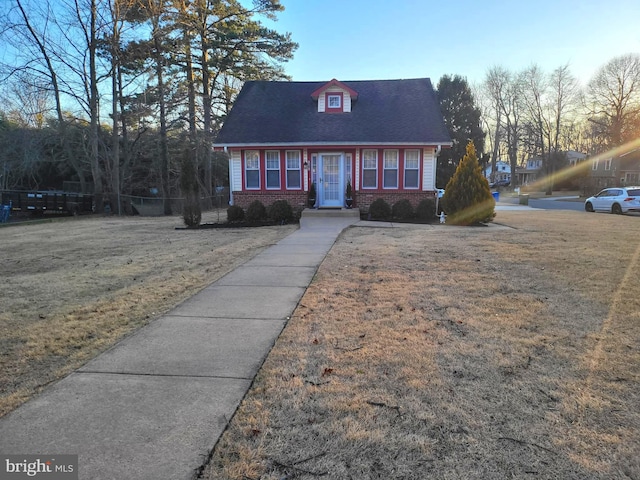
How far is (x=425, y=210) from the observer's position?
47.5 ft

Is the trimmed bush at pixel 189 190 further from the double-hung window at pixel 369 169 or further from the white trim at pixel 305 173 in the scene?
the double-hung window at pixel 369 169

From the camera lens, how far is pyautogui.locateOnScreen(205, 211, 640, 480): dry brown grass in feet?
6.53

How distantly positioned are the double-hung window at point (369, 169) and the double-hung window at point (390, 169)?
1.21 feet

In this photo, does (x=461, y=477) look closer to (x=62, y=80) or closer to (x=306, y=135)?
(x=306, y=135)

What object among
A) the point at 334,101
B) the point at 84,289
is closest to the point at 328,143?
the point at 334,101

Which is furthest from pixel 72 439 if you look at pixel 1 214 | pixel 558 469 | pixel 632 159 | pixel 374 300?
pixel 632 159

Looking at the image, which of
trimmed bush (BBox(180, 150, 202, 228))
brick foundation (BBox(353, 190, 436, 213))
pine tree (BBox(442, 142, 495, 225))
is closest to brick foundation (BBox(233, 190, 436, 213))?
brick foundation (BBox(353, 190, 436, 213))

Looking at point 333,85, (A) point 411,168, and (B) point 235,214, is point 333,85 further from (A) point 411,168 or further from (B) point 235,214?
(B) point 235,214

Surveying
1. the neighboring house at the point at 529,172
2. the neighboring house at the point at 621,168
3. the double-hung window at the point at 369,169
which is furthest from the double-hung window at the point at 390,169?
the neighboring house at the point at 529,172

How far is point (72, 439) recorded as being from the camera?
7.06 ft

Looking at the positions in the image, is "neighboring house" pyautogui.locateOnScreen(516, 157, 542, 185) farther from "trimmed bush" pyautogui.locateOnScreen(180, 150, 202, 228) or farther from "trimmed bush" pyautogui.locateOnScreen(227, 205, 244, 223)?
"trimmed bush" pyautogui.locateOnScreen(180, 150, 202, 228)

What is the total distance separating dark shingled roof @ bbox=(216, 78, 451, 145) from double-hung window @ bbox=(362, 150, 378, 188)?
0.72 meters

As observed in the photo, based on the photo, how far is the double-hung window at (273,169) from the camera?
52.4 feet

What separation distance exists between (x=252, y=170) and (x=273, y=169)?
2.87 feet
